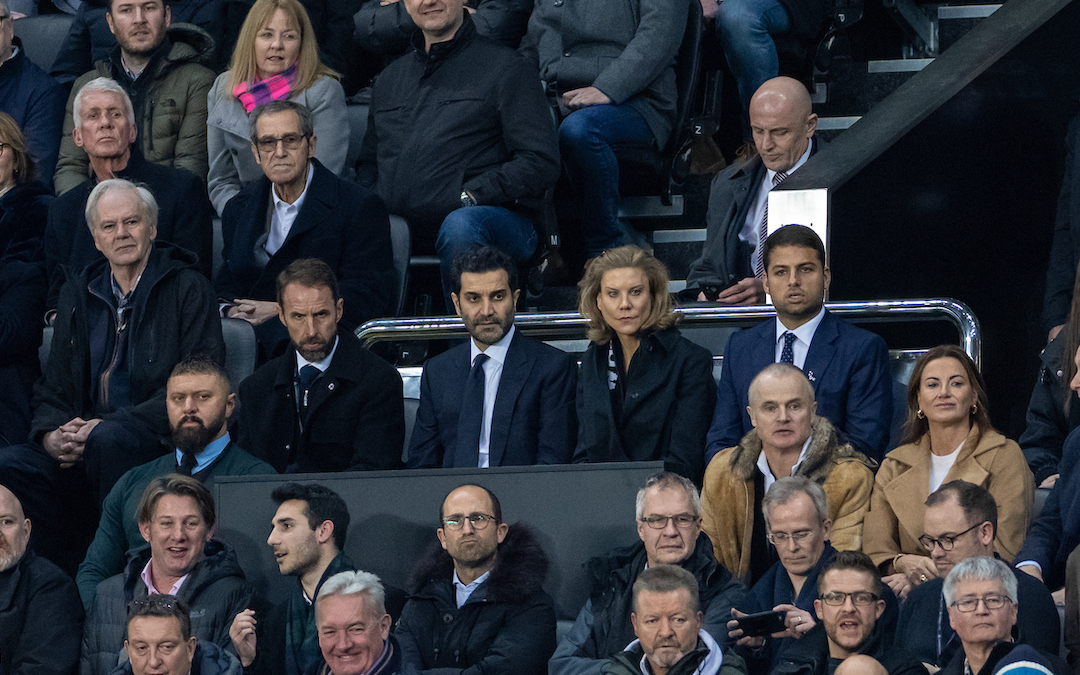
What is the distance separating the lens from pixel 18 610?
6309mm

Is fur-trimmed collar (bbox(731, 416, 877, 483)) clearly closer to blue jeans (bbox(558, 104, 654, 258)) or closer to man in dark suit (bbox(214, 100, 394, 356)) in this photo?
man in dark suit (bbox(214, 100, 394, 356))

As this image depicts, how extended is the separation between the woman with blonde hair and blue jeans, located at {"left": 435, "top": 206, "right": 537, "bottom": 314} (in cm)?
80

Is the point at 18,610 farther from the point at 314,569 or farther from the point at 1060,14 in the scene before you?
the point at 1060,14

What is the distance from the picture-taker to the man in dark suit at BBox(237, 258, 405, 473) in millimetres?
6914

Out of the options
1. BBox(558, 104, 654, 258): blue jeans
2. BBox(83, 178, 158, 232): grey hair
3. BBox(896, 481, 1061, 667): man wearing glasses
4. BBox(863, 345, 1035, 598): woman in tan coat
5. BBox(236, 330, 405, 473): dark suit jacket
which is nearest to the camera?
BBox(896, 481, 1061, 667): man wearing glasses

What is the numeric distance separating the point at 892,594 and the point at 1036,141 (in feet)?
9.69

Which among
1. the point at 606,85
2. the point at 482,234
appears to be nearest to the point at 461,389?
the point at 482,234

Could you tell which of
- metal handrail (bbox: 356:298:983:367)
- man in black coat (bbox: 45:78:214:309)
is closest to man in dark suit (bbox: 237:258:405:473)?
metal handrail (bbox: 356:298:983:367)

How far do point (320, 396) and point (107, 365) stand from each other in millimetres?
898

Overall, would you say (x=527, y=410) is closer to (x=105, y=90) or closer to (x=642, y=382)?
(x=642, y=382)

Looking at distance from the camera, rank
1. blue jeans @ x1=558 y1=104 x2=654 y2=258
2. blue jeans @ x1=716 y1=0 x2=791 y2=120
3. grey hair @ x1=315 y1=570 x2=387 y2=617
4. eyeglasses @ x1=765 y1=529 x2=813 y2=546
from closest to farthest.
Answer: eyeglasses @ x1=765 y1=529 x2=813 y2=546
grey hair @ x1=315 y1=570 x2=387 y2=617
blue jeans @ x1=558 y1=104 x2=654 y2=258
blue jeans @ x1=716 y1=0 x2=791 y2=120

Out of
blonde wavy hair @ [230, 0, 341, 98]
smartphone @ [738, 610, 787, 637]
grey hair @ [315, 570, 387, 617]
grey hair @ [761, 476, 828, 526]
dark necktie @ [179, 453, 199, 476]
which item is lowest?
smartphone @ [738, 610, 787, 637]

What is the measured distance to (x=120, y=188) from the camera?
7.38 metres

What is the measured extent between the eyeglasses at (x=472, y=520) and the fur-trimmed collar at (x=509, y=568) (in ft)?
0.28
